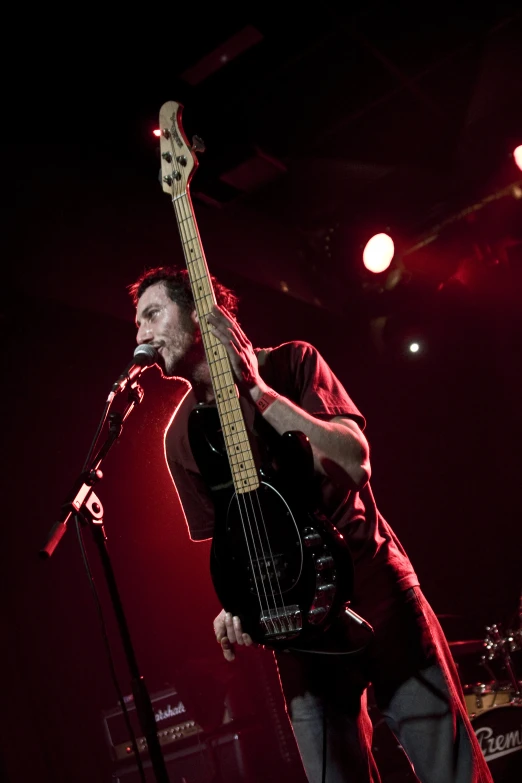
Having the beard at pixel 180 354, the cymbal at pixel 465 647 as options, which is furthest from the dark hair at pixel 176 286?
the cymbal at pixel 465 647

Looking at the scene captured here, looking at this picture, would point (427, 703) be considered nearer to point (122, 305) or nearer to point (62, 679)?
point (62, 679)

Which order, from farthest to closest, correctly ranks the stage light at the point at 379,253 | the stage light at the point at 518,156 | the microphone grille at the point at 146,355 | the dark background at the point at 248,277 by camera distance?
the stage light at the point at 379,253 → the stage light at the point at 518,156 → the dark background at the point at 248,277 → the microphone grille at the point at 146,355

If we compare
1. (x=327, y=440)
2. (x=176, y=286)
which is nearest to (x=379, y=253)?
(x=176, y=286)

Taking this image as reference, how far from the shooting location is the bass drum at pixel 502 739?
3.75m

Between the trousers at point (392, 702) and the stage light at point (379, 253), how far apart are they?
4117 millimetres

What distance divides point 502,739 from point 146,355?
316cm

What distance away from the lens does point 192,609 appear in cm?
461

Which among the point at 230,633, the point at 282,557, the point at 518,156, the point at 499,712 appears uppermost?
the point at 518,156

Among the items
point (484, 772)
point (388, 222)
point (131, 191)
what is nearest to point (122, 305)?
point (131, 191)

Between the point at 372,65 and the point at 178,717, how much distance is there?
4.83 m

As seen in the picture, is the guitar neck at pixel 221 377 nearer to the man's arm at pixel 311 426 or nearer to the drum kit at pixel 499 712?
the man's arm at pixel 311 426

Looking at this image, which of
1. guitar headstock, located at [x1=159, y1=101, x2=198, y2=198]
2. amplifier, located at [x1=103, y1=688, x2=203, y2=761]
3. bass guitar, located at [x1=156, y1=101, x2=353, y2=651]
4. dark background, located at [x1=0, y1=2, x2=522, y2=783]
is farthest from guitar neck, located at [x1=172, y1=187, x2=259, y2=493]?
amplifier, located at [x1=103, y1=688, x2=203, y2=761]

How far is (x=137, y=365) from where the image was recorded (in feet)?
7.16

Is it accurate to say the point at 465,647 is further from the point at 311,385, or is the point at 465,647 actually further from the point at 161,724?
the point at 311,385
